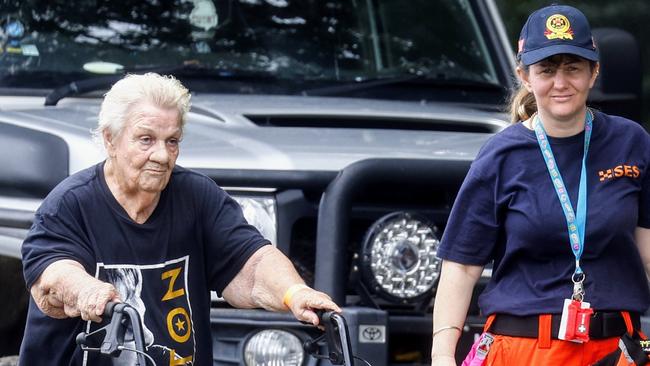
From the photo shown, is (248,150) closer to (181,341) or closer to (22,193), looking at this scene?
(22,193)

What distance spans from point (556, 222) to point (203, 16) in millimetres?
2281

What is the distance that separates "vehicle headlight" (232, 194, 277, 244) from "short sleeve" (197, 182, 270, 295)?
0.72 m

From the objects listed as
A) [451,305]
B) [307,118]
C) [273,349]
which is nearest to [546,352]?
[451,305]

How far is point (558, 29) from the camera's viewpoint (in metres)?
3.64

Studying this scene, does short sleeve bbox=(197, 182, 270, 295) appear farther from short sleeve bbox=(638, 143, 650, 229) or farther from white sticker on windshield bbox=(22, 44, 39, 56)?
white sticker on windshield bbox=(22, 44, 39, 56)

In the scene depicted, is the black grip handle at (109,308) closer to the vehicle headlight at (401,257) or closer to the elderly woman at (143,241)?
the elderly woman at (143,241)

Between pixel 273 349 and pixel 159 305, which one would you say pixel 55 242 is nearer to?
pixel 159 305

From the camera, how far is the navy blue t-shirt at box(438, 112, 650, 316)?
3637 mm

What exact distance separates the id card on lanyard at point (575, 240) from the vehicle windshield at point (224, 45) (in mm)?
Result: 1931

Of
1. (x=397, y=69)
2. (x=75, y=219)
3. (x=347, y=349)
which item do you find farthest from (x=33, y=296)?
(x=397, y=69)

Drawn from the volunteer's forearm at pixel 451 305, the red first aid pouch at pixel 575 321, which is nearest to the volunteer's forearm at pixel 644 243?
the red first aid pouch at pixel 575 321

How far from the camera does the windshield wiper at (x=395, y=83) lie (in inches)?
216

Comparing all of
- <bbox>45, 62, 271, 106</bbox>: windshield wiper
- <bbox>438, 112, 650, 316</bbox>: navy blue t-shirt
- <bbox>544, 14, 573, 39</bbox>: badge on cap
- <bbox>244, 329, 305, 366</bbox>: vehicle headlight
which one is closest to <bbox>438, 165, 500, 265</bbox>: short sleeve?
<bbox>438, 112, 650, 316</bbox>: navy blue t-shirt

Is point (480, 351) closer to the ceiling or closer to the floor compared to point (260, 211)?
closer to the floor
